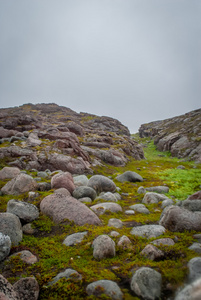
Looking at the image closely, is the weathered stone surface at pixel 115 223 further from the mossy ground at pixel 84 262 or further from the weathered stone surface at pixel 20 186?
the weathered stone surface at pixel 20 186

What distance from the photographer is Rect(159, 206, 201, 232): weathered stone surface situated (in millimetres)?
5703

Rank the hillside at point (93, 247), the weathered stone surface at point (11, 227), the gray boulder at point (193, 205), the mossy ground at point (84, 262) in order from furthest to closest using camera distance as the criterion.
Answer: the gray boulder at point (193, 205) → the weathered stone surface at point (11, 227) → the mossy ground at point (84, 262) → the hillside at point (93, 247)

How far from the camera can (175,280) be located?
11.6 feet

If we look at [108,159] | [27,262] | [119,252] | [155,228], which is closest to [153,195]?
[155,228]

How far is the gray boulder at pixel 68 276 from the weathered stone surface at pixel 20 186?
6.15 metres

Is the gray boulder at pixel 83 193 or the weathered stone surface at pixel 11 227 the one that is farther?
the gray boulder at pixel 83 193

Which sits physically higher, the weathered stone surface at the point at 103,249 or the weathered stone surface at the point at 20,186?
the weathered stone surface at the point at 20,186

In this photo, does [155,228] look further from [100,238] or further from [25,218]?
[25,218]

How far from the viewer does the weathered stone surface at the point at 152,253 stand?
14.2 ft

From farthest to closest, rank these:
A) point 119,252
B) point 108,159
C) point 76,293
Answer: point 108,159
point 119,252
point 76,293

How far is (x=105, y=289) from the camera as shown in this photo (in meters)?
3.46

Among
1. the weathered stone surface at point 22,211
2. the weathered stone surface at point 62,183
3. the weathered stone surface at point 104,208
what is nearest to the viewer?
the weathered stone surface at point 22,211

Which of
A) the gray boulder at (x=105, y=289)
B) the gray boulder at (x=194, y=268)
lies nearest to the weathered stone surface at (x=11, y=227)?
the gray boulder at (x=105, y=289)

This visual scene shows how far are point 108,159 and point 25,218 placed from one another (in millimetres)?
17880
